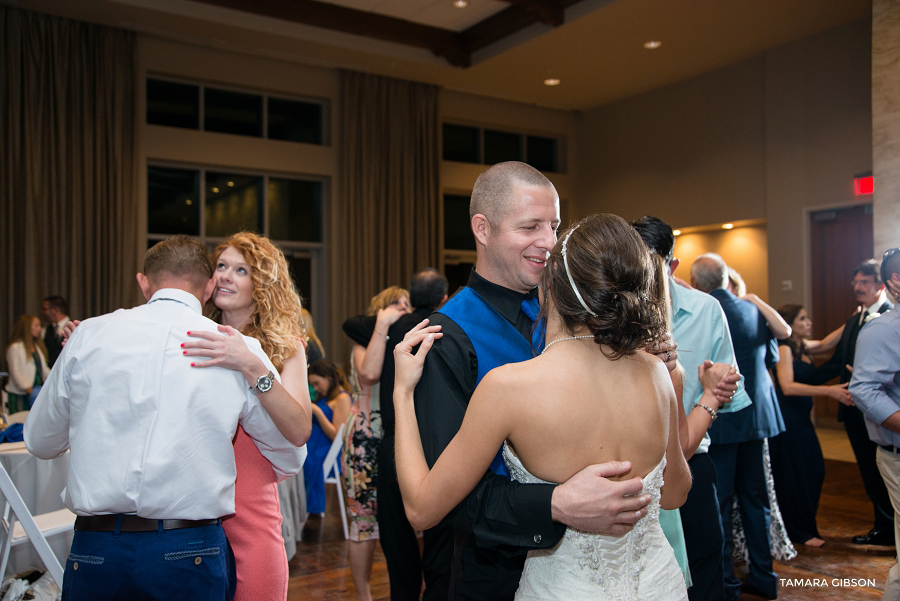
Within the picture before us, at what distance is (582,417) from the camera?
1221 mm

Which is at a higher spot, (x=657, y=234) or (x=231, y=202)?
(x=231, y=202)

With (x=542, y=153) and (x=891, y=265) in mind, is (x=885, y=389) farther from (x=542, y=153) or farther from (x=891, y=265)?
(x=542, y=153)

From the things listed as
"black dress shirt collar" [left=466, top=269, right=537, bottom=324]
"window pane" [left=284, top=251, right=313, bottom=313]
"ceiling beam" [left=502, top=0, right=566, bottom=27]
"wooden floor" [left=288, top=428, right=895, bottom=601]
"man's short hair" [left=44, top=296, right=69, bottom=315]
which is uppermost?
"ceiling beam" [left=502, top=0, right=566, bottom=27]

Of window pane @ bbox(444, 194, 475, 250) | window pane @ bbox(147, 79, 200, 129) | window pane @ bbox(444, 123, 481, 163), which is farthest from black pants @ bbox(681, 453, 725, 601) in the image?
window pane @ bbox(444, 123, 481, 163)

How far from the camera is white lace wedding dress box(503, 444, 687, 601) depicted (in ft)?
4.25

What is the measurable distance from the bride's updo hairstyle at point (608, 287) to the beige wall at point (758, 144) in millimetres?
7809

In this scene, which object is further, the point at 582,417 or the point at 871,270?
the point at 871,270

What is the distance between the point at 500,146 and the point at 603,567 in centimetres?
1015

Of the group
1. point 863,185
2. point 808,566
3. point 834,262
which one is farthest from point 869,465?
point 834,262

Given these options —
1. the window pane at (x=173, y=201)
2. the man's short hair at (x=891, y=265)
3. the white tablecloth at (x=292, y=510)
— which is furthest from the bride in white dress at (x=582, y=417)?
the window pane at (x=173, y=201)

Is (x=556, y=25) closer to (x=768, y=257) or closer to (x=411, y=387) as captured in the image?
(x=768, y=257)

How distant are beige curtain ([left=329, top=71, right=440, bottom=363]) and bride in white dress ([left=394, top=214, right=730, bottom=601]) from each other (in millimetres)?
7970

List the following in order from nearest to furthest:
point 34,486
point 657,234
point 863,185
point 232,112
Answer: point 657,234
point 34,486
point 863,185
point 232,112

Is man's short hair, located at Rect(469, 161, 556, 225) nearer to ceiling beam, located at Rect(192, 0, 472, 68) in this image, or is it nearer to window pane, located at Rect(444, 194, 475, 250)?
ceiling beam, located at Rect(192, 0, 472, 68)
